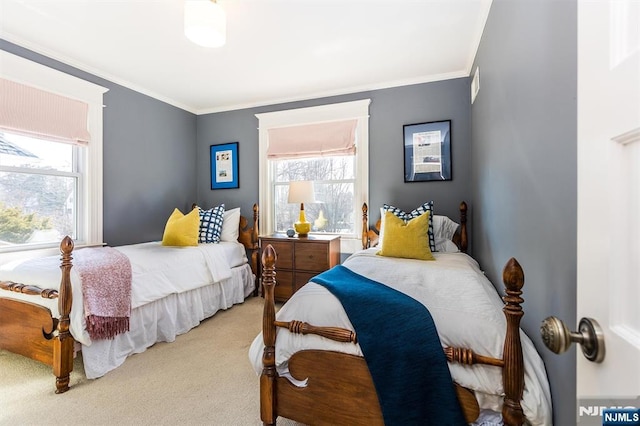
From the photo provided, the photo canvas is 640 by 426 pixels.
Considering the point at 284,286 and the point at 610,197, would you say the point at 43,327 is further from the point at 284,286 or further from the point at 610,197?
the point at 610,197

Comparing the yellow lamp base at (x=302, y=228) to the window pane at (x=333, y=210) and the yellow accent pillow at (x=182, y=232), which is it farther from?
the yellow accent pillow at (x=182, y=232)

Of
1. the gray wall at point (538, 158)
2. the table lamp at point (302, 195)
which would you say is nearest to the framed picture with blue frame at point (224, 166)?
the table lamp at point (302, 195)

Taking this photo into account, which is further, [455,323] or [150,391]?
[150,391]

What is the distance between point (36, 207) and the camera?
266cm

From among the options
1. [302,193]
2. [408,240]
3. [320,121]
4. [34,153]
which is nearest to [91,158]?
[34,153]

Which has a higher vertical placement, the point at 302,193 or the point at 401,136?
the point at 401,136

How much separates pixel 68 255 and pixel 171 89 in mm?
2407

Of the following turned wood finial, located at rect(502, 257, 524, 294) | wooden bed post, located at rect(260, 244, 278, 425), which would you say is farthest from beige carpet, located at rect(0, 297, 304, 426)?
turned wood finial, located at rect(502, 257, 524, 294)

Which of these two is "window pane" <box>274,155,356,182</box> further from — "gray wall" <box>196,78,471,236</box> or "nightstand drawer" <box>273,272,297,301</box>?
"nightstand drawer" <box>273,272,297,301</box>

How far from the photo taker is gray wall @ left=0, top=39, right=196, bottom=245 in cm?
313

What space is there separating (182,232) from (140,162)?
113 centimetres

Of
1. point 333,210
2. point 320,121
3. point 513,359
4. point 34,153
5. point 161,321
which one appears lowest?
point 161,321

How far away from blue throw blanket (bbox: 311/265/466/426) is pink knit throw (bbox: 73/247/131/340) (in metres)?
1.67

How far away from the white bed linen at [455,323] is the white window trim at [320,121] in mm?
1601
